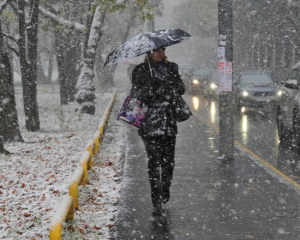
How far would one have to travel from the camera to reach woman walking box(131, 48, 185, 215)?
624cm

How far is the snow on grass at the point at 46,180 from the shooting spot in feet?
20.8

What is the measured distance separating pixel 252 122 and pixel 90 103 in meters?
6.51

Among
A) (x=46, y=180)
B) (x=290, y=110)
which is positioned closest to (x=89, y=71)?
(x=290, y=110)

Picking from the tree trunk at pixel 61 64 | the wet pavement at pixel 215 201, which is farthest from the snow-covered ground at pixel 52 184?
the tree trunk at pixel 61 64

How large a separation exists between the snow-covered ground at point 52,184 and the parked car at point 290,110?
3.40 metres

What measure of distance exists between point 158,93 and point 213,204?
1680mm

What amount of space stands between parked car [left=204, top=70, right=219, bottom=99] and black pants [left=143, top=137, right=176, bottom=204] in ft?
60.8

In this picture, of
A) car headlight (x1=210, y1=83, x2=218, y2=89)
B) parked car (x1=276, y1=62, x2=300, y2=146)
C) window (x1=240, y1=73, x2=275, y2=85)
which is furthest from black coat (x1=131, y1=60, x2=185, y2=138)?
car headlight (x1=210, y1=83, x2=218, y2=89)

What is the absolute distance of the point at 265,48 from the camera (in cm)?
4406

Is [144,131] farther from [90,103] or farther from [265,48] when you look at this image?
[265,48]

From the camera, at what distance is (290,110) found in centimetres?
1091

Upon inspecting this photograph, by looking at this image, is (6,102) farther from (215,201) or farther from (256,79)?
(256,79)

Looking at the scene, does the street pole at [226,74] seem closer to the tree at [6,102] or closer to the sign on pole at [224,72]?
the sign on pole at [224,72]

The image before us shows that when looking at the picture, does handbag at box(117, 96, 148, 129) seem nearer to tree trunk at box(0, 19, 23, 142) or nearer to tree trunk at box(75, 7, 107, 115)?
tree trunk at box(0, 19, 23, 142)
